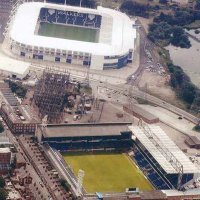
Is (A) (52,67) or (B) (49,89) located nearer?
(B) (49,89)

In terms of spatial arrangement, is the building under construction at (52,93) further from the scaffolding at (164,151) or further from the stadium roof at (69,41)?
the scaffolding at (164,151)

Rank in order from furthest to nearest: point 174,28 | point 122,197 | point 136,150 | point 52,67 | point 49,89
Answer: point 174,28 < point 52,67 < point 49,89 < point 136,150 < point 122,197

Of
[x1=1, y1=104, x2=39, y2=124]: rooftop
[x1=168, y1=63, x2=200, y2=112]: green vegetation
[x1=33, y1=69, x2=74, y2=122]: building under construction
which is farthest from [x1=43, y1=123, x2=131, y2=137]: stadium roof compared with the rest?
[x1=168, y1=63, x2=200, y2=112]: green vegetation

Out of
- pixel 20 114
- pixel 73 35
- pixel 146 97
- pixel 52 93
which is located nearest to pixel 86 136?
pixel 20 114

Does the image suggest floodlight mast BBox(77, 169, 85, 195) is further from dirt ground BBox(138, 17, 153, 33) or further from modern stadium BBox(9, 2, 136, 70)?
dirt ground BBox(138, 17, 153, 33)

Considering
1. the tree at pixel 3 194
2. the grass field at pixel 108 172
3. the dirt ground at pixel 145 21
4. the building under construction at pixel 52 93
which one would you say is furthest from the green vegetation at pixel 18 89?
the dirt ground at pixel 145 21

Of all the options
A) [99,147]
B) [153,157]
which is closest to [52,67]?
[99,147]

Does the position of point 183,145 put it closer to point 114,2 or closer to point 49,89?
point 49,89
